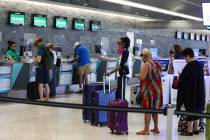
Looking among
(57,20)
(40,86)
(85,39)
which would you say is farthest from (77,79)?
(85,39)

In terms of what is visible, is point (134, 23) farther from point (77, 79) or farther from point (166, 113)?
point (166, 113)

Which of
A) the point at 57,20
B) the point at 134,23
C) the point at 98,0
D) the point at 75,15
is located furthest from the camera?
the point at 134,23

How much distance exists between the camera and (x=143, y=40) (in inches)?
947

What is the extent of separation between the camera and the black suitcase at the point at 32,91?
35.3 feet

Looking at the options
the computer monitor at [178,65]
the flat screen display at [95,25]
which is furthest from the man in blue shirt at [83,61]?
the flat screen display at [95,25]

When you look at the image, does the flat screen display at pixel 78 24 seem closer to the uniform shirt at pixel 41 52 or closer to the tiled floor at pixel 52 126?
the uniform shirt at pixel 41 52

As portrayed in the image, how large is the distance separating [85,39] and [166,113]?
15274mm

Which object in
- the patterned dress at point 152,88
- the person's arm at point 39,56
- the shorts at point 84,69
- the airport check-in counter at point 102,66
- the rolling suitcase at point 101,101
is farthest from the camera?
the airport check-in counter at point 102,66

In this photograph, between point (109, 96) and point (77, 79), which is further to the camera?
point (77, 79)

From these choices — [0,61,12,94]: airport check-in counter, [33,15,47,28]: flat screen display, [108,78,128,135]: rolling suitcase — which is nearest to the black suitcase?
[0,61,12,94]: airport check-in counter

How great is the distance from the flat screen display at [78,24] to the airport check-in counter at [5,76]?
720 centimetres

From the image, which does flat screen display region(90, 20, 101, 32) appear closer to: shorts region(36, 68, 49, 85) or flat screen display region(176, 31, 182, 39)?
shorts region(36, 68, 49, 85)

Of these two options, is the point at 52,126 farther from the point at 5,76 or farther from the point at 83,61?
the point at 83,61

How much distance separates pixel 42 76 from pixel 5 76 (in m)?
1.07
